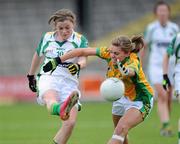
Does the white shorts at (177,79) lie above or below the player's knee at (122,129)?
above

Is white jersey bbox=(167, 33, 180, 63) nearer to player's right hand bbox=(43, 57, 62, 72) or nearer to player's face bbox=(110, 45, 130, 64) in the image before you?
player's face bbox=(110, 45, 130, 64)

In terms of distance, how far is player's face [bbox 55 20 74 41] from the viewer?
967 centimetres

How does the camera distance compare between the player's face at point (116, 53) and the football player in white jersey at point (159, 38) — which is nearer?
the player's face at point (116, 53)

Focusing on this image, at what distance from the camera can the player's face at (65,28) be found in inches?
381

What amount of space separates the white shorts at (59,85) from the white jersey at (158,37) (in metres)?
5.06

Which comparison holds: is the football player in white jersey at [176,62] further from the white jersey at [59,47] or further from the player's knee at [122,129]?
the player's knee at [122,129]

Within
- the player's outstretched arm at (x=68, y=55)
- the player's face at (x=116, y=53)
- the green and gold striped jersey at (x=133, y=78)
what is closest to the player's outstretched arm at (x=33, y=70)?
the player's outstretched arm at (x=68, y=55)

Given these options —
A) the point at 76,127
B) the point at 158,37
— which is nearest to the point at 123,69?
the point at 158,37

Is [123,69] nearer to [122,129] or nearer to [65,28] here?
[122,129]

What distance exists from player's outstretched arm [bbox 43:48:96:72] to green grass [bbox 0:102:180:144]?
3.37 m

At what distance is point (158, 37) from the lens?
14664 millimetres

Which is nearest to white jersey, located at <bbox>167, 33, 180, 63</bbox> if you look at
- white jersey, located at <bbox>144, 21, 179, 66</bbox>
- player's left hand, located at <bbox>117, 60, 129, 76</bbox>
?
player's left hand, located at <bbox>117, 60, 129, 76</bbox>

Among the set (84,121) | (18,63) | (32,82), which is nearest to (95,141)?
(32,82)

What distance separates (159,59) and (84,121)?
11.7ft
